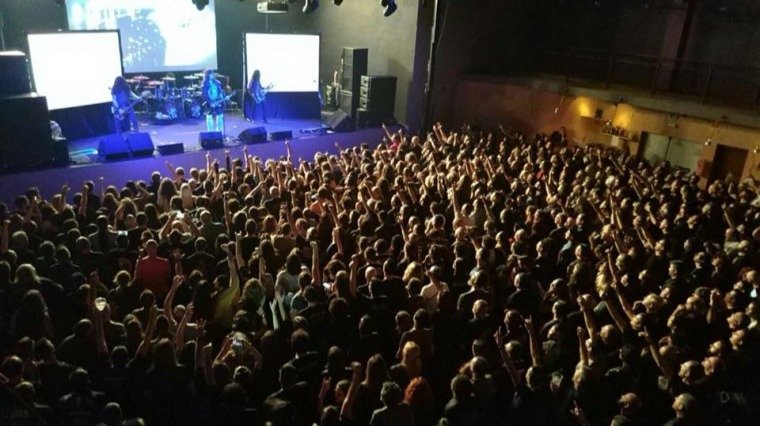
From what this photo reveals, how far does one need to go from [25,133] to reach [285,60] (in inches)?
240

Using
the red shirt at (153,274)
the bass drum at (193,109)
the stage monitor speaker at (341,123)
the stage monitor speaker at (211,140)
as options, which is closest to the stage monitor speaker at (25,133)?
the stage monitor speaker at (211,140)

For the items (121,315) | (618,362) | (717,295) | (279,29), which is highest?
(279,29)

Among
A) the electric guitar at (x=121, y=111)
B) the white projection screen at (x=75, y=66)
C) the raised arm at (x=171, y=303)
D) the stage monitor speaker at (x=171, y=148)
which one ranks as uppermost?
the white projection screen at (x=75, y=66)

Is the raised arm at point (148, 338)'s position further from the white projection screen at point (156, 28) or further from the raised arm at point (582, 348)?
the white projection screen at point (156, 28)

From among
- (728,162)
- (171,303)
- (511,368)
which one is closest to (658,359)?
(511,368)

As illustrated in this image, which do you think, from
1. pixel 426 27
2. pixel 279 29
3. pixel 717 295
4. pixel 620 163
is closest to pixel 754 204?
pixel 620 163

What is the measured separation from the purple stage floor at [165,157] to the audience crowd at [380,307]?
8.18 ft

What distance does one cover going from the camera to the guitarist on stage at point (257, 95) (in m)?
12.3

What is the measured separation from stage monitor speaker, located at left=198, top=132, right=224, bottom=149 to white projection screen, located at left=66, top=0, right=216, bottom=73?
3.72 metres

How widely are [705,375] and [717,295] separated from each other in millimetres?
994

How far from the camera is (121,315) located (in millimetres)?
4449

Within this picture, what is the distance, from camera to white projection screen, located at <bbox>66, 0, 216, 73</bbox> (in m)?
11.8

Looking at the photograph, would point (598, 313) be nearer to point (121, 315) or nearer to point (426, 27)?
point (121, 315)

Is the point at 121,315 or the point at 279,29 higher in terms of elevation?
the point at 279,29
